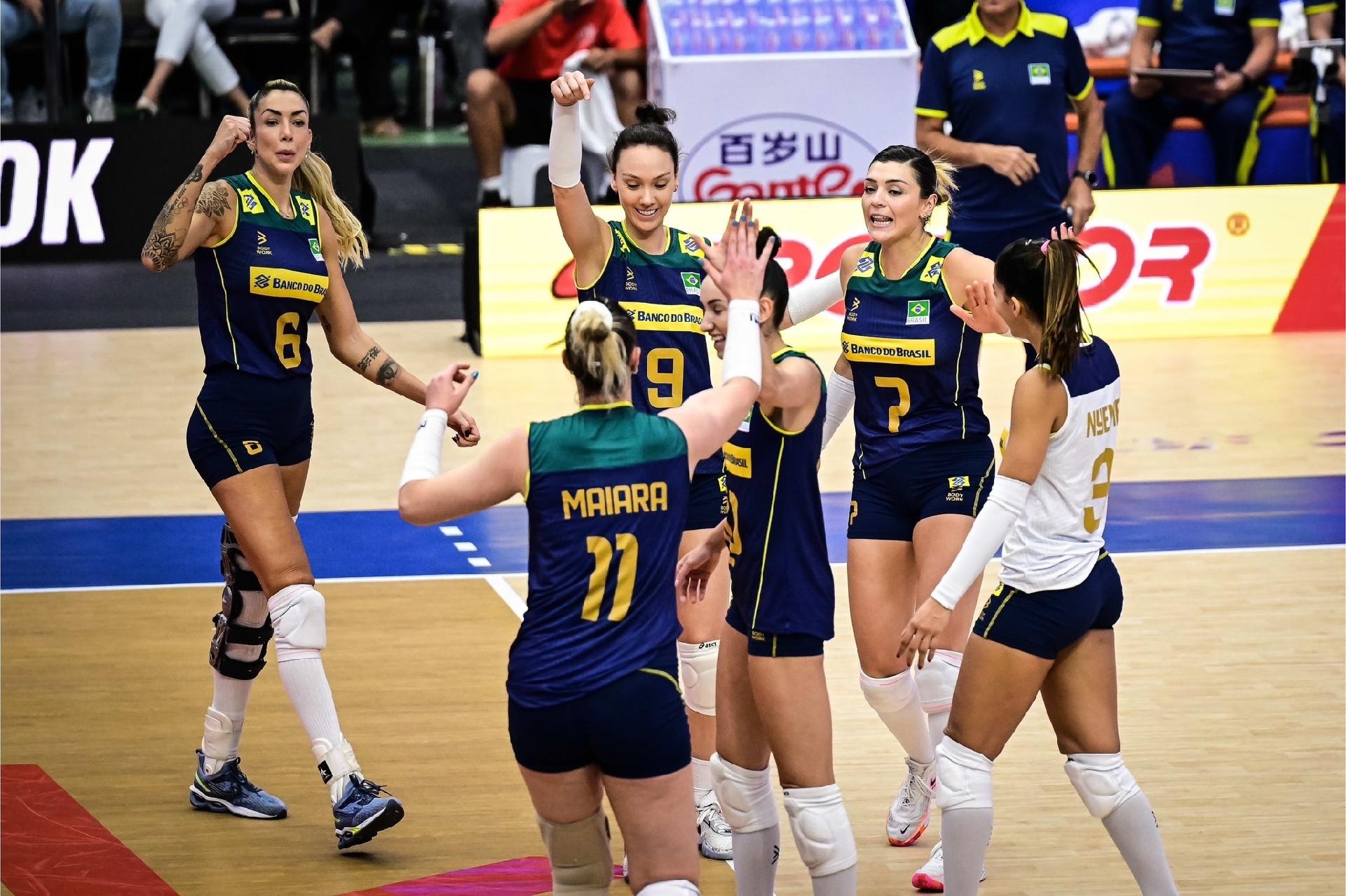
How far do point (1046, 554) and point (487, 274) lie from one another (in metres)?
8.06

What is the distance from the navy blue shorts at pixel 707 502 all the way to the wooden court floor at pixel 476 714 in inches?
39.2

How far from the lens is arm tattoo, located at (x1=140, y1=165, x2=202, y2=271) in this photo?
5.26 metres

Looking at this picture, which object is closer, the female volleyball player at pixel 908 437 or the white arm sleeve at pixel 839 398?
the female volleyball player at pixel 908 437

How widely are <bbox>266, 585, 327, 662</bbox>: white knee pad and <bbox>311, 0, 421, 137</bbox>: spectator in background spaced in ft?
31.8

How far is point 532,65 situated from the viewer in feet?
41.1

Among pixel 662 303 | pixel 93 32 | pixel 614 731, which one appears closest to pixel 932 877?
pixel 614 731

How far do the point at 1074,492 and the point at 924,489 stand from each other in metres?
0.83

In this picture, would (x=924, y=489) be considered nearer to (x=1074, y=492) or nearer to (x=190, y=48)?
(x=1074, y=492)

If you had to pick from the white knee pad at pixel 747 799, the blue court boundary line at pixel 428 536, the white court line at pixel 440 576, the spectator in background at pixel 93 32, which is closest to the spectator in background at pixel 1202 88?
the blue court boundary line at pixel 428 536

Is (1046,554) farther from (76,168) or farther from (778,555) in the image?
(76,168)

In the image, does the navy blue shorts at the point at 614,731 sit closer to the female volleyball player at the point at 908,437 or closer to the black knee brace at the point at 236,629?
the female volleyball player at the point at 908,437

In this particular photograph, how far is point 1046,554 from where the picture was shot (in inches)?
171

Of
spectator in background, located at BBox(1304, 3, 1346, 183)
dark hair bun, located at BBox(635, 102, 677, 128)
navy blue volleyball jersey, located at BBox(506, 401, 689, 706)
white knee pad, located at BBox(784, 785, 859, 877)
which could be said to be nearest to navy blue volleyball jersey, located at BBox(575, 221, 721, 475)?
dark hair bun, located at BBox(635, 102, 677, 128)

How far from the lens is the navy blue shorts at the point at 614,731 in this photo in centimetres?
376
